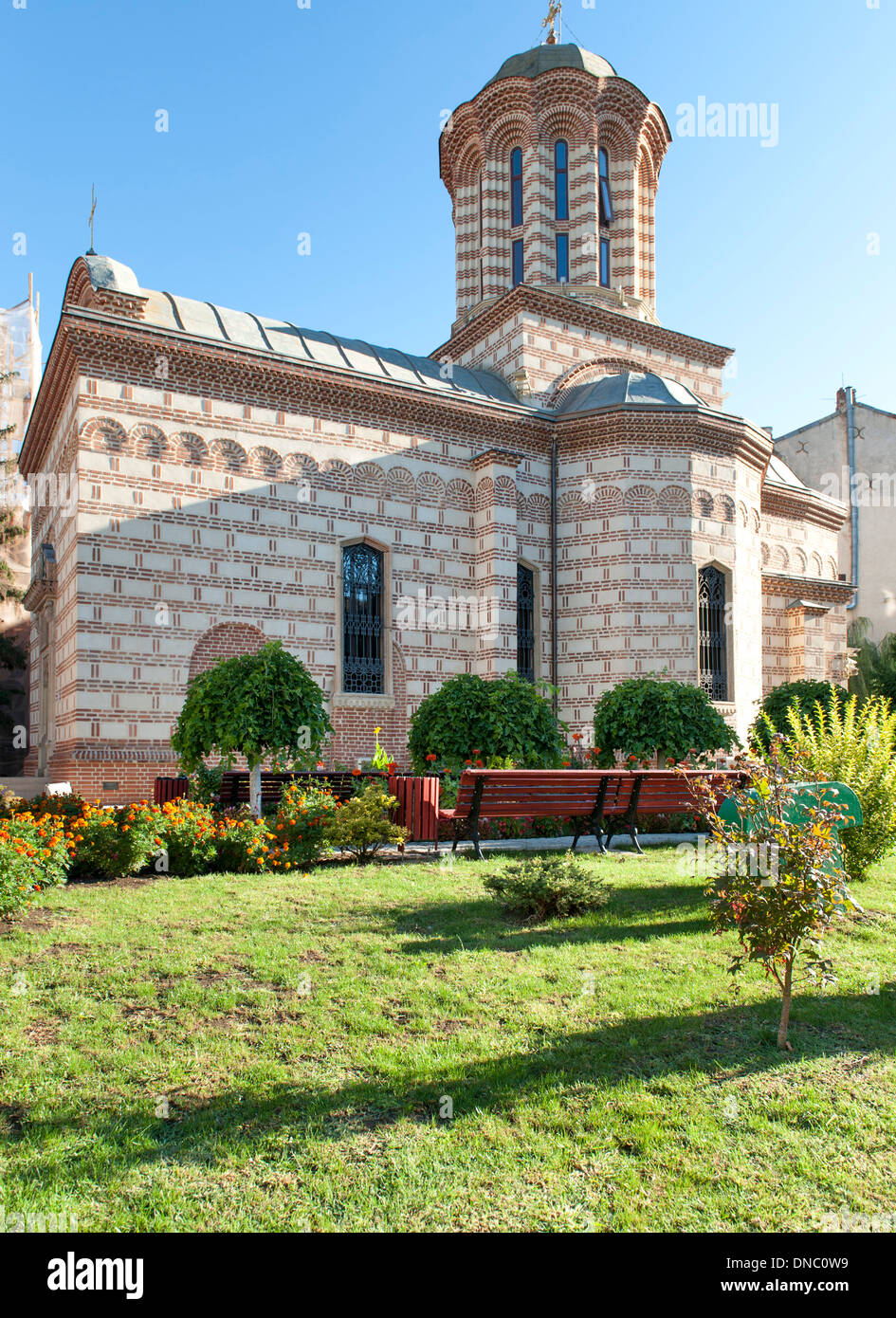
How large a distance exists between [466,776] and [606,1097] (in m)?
4.48

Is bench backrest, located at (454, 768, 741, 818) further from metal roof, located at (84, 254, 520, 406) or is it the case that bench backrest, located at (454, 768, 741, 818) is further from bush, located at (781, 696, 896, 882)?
metal roof, located at (84, 254, 520, 406)

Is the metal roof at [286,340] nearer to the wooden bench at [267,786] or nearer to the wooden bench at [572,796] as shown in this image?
the wooden bench at [267,786]

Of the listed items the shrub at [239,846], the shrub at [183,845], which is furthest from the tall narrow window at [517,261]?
the shrub at [183,845]

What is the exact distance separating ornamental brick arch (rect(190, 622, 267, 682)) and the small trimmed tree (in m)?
4.42

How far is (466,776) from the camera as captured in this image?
7758mm

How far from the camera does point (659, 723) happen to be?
11.0 m

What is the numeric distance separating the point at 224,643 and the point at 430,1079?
36.5 feet

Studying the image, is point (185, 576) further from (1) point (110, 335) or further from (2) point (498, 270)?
(2) point (498, 270)

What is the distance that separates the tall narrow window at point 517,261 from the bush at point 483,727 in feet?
47.7

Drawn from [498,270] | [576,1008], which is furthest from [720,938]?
[498,270]

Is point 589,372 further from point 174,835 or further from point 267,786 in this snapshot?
point 174,835

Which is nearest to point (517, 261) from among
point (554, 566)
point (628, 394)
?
point (628, 394)

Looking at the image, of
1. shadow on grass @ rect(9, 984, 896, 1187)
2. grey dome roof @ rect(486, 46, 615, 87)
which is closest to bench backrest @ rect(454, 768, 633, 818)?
shadow on grass @ rect(9, 984, 896, 1187)

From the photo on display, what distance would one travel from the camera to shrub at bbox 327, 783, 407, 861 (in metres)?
8.12
